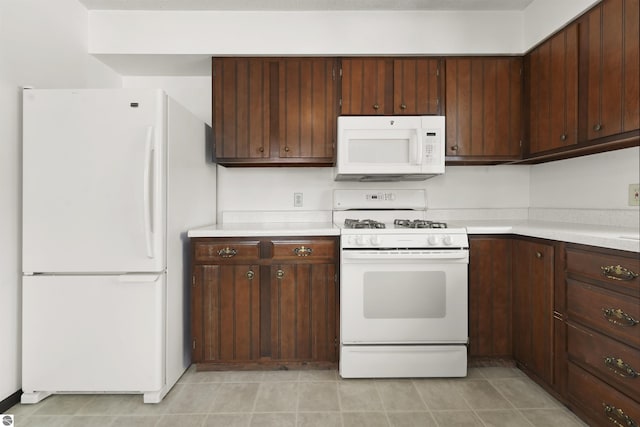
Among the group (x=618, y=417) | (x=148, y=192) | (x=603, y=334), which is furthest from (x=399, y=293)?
(x=148, y=192)

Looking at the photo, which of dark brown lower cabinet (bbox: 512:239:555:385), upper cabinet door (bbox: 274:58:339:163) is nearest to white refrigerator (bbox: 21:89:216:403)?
upper cabinet door (bbox: 274:58:339:163)

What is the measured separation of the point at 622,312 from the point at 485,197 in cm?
153

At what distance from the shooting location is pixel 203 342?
2.20 metres

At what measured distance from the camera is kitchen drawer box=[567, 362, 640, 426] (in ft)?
4.74

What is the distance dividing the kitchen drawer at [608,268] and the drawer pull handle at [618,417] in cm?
51

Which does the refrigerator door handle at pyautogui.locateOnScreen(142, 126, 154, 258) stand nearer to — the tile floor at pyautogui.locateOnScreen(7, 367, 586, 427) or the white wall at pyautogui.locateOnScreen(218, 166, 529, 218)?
the tile floor at pyautogui.locateOnScreen(7, 367, 586, 427)

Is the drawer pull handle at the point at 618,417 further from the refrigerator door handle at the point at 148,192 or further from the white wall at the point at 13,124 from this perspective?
the white wall at the point at 13,124

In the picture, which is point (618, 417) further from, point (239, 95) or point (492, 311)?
point (239, 95)

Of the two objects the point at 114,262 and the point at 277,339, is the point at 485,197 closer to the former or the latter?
the point at 277,339

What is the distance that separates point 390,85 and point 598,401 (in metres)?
2.14

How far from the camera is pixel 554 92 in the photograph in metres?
2.22

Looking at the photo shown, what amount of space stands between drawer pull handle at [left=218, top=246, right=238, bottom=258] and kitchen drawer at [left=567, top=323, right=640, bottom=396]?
188 centimetres

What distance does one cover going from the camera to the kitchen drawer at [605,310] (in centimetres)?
143

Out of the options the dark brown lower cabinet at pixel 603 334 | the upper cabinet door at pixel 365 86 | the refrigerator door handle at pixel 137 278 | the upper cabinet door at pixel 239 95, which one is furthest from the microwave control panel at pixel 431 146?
the refrigerator door handle at pixel 137 278
